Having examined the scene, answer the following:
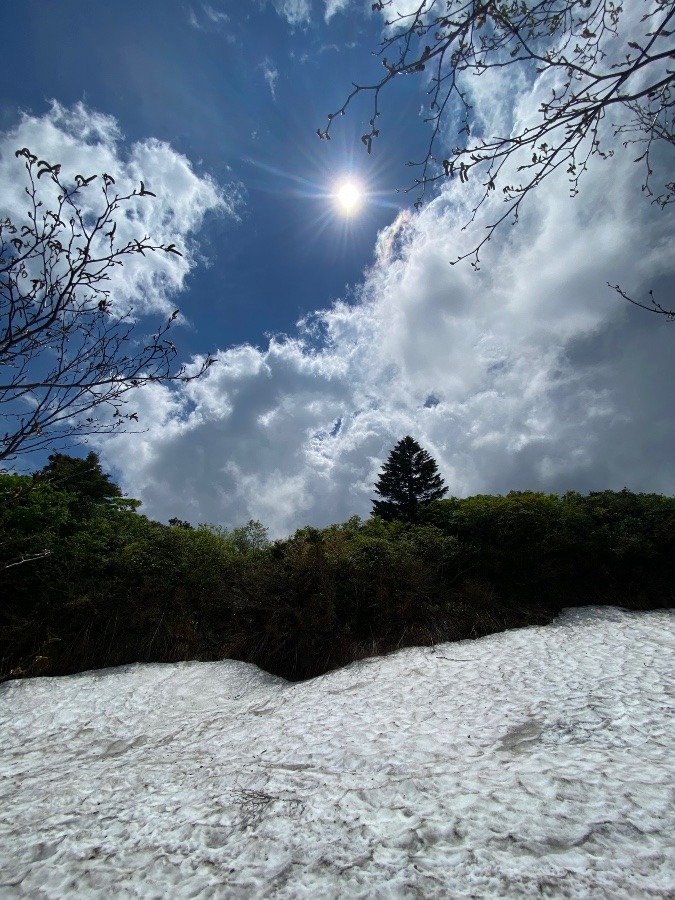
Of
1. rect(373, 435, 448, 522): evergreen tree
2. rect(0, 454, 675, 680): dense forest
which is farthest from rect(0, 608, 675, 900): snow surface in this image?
rect(373, 435, 448, 522): evergreen tree

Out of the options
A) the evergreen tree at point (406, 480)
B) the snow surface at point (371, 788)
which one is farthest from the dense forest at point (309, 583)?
the evergreen tree at point (406, 480)

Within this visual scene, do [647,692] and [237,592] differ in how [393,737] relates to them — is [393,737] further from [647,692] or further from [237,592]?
[237,592]

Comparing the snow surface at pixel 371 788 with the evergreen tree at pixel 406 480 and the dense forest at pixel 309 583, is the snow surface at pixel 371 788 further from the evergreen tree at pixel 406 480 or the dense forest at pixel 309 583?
the evergreen tree at pixel 406 480

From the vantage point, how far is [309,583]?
23.2 ft

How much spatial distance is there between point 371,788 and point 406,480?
103 ft

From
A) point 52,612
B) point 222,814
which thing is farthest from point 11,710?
point 222,814

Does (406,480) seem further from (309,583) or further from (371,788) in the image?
(371,788)

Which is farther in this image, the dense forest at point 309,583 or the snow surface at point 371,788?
the dense forest at point 309,583

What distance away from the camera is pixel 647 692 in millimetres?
3904

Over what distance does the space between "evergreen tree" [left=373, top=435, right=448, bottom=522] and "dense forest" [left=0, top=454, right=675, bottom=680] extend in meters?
23.8

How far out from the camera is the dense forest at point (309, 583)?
684 centimetres

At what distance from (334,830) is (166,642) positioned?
5.85 meters

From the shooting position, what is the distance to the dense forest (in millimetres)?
6844

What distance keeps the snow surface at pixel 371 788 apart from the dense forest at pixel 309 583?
1.50 metres
